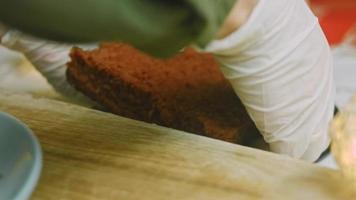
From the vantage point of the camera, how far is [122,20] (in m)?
0.39

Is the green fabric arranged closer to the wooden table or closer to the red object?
the wooden table

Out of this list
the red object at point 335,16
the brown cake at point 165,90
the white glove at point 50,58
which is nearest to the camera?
the brown cake at point 165,90

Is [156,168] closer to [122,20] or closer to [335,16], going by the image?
[122,20]

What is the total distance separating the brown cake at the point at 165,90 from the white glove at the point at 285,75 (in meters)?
0.06

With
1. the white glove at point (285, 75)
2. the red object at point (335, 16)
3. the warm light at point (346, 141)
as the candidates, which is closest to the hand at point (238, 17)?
the white glove at point (285, 75)

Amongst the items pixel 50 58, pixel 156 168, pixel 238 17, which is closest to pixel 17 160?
pixel 156 168

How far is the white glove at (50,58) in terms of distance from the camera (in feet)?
2.65

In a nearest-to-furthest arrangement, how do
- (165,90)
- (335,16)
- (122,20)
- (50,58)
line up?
(122,20) → (165,90) → (50,58) → (335,16)

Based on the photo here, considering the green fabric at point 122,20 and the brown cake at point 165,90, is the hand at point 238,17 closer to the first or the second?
the green fabric at point 122,20

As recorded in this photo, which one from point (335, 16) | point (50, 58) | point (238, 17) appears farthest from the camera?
point (335, 16)

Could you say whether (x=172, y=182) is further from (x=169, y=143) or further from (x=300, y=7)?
(x=300, y=7)

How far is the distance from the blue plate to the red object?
69cm

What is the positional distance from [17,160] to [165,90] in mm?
274

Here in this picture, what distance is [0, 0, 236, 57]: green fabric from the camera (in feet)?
1.22
